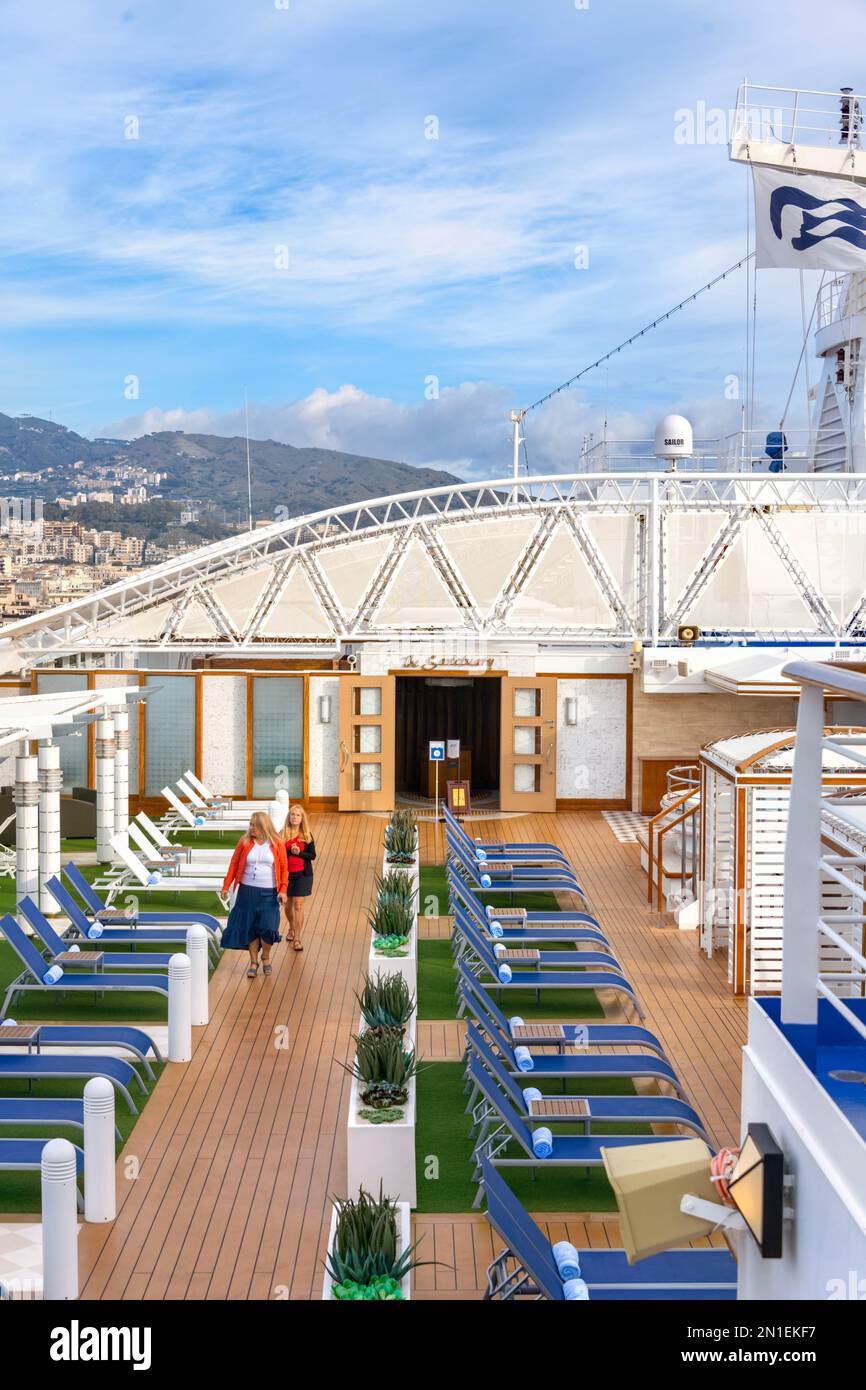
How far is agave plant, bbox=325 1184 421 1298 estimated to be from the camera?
571 centimetres

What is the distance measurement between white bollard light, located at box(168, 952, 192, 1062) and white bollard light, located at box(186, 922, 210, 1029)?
601mm

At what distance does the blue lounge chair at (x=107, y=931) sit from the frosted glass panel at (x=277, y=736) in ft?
29.0

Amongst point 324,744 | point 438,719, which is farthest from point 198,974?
point 438,719

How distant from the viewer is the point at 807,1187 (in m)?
3.77

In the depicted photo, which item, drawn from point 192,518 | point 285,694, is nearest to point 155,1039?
point 285,694

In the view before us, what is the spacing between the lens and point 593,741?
22000 mm

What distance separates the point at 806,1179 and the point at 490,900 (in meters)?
12.0

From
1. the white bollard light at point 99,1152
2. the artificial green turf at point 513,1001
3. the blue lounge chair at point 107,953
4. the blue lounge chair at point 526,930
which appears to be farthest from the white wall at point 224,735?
the white bollard light at point 99,1152

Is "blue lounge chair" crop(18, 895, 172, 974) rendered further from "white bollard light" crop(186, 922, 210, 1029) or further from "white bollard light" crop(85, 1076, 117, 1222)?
"white bollard light" crop(85, 1076, 117, 1222)

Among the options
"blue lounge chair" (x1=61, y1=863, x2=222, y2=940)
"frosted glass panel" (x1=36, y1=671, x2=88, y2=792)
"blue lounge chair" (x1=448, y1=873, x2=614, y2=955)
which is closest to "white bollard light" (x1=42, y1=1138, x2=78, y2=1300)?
"blue lounge chair" (x1=61, y1=863, x2=222, y2=940)

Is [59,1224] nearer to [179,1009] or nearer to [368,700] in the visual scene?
[179,1009]

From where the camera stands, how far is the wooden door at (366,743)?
2170 centimetres

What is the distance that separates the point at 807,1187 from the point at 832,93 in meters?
25.2
